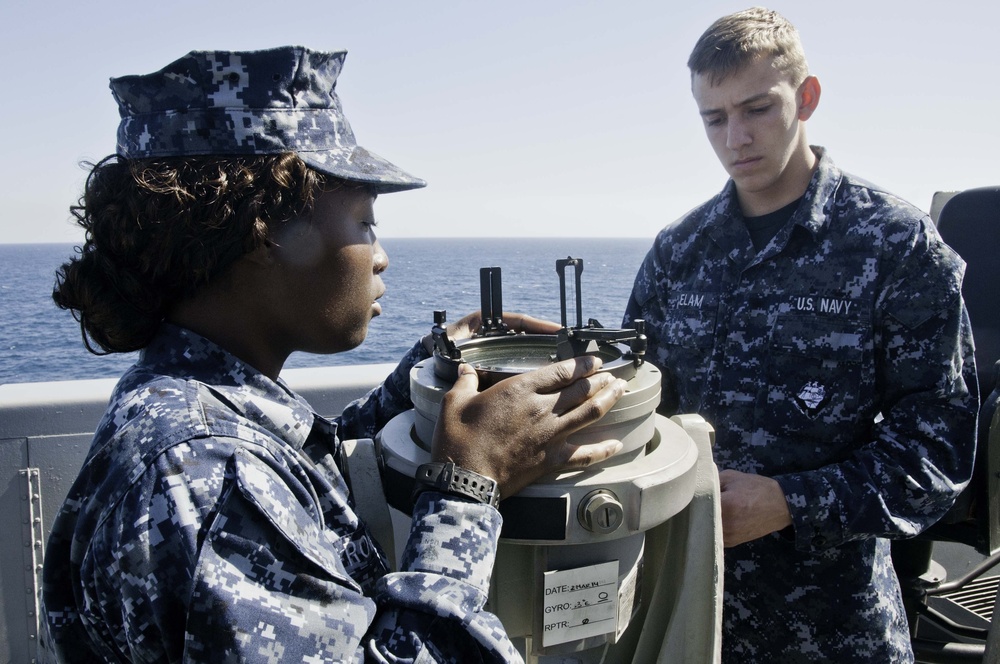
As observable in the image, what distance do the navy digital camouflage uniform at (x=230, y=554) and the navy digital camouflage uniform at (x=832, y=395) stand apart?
3.98 ft

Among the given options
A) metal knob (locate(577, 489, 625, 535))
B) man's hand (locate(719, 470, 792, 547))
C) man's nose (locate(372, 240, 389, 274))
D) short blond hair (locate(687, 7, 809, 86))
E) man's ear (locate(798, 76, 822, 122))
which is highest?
short blond hair (locate(687, 7, 809, 86))

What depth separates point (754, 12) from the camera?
2510mm

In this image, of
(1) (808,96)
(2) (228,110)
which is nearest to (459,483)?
(2) (228,110)

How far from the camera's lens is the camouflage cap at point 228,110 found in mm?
1364

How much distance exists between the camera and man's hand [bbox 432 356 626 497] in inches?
50.4

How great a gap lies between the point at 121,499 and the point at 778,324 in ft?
6.12

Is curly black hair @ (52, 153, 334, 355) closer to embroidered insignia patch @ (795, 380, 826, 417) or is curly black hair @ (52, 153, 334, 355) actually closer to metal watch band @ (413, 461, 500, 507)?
metal watch band @ (413, 461, 500, 507)

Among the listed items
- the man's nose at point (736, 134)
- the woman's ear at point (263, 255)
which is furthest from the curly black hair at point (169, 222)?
the man's nose at point (736, 134)

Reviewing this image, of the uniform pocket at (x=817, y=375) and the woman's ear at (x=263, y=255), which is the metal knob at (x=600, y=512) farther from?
the uniform pocket at (x=817, y=375)

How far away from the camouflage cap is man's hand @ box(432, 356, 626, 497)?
479 millimetres

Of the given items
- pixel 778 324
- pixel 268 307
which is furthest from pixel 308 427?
pixel 778 324

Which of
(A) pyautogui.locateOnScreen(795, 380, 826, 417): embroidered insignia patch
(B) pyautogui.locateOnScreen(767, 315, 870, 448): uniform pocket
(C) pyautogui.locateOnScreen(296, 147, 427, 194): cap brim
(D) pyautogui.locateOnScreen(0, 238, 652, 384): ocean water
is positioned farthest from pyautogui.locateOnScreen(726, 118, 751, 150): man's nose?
(C) pyautogui.locateOnScreen(296, 147, 427, 194): cap brim

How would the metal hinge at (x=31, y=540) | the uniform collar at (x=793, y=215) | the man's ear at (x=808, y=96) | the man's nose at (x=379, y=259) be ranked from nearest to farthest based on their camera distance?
the man's nose at (x=379, y=259), the uniform collar at (x=793, y=215), the man's ear at (x=808, y=96), the metal hinge at (x=31, y=540)

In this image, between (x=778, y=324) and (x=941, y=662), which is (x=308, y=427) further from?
(x=941, y=662)
